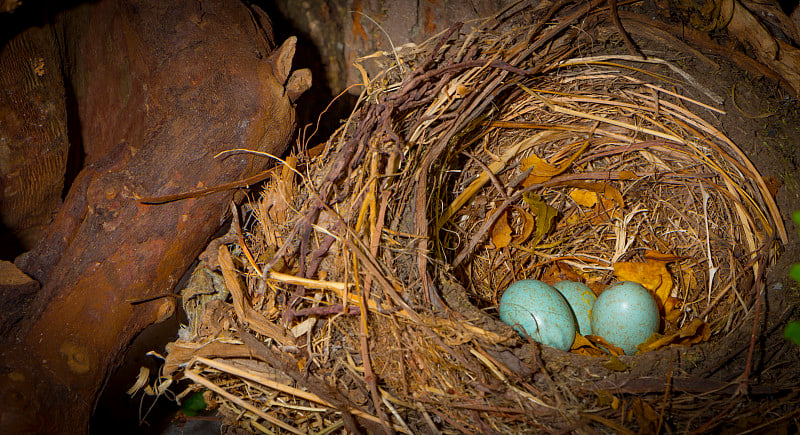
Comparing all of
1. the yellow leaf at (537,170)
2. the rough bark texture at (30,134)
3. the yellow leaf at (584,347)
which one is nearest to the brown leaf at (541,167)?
the yellow leaf at (537,170)

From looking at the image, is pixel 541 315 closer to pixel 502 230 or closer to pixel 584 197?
pixel 502 230

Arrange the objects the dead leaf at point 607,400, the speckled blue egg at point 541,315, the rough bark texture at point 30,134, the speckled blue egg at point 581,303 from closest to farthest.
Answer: the dead leaf at point 607,400 → the rough bark texture at point 30,134 → the speckled blue egg at point 541,315 → the speckled blue egg at point 581,303

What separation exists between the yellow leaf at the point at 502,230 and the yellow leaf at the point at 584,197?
291 millimetres

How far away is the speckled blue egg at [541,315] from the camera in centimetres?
128

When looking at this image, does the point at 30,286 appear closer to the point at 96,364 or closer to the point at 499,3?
the point at 96,364

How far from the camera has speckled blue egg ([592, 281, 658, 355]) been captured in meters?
1.29

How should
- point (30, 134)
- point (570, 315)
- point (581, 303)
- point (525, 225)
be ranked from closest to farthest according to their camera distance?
point (30, 134) < point (570, 315) < point (581, 303) < point (525, 225)

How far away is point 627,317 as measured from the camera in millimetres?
1288

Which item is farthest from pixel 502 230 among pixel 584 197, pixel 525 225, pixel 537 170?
pixel 584 197

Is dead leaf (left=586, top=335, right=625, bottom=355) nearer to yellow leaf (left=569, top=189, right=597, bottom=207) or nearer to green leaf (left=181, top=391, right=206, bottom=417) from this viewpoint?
yellow leaf (left=569, top=189, right=597, bottom=207)

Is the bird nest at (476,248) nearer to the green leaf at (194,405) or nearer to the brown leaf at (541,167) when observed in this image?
the brown leaf at (541,167)

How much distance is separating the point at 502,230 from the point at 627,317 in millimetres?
472

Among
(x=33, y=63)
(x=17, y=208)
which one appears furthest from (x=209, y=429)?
(x=33, y=63)

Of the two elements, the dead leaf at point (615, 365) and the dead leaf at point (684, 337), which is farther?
the dead leaf at point (684, 337)
